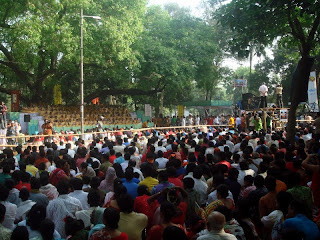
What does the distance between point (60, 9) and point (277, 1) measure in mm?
18007

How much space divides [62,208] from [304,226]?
3.28 metres

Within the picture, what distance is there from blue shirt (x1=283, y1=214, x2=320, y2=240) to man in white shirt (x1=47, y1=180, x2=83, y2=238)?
9.95 feet

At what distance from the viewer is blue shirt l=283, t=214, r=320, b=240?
13.3 ft

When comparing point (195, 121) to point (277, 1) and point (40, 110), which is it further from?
point (277, 1)

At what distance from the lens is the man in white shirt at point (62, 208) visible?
551 cm

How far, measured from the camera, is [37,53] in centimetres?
2670

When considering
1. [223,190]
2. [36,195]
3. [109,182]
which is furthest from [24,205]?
[223,190]

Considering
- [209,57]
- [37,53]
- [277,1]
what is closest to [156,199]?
[277,1]

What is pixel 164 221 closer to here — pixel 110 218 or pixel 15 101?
pixel 110 218

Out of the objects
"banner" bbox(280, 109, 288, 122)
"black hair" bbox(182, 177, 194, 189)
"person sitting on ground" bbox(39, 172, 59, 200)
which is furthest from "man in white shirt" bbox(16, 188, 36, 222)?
"banner" bbox(280, 109, 288, 122)

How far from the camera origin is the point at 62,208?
5574mm

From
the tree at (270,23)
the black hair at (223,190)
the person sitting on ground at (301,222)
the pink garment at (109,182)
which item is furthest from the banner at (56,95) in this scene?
the person sitting on ground at (301,222)

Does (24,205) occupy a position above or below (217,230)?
below

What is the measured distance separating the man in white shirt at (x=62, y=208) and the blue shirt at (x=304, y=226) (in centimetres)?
303
